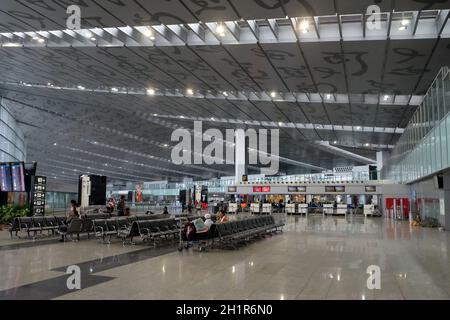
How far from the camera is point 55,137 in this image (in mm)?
45625

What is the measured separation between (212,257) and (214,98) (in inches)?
620

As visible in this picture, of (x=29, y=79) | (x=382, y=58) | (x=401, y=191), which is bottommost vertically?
(x=401, y=191)

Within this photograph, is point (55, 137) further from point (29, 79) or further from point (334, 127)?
point (334, 127)

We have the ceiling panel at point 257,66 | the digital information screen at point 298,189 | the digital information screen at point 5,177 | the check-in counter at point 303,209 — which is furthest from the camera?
the digital information screen at point 298,189

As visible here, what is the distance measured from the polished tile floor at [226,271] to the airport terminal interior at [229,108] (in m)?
0.04

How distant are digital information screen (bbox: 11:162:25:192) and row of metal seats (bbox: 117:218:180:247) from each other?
960 centimetres

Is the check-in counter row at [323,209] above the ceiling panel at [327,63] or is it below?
below

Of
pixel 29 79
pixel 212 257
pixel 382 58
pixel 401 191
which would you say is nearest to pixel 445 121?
pixel 382 58

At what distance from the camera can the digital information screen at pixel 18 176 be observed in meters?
19.9

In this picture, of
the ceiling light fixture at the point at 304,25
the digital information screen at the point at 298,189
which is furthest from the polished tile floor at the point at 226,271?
the digital information screen at the point at 298,189

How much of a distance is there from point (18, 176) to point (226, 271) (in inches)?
652

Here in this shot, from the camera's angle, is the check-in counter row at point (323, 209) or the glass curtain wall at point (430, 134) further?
the check-in counter row at point (323, 209)

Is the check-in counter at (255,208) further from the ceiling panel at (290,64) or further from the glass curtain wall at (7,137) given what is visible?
the glass curtain wall at (7,137)

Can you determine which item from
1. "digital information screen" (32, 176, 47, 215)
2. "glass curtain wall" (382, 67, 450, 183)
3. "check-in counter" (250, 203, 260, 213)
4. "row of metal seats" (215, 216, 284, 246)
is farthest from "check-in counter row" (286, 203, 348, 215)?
"digital information screen" (32, 176, 47, 215)
